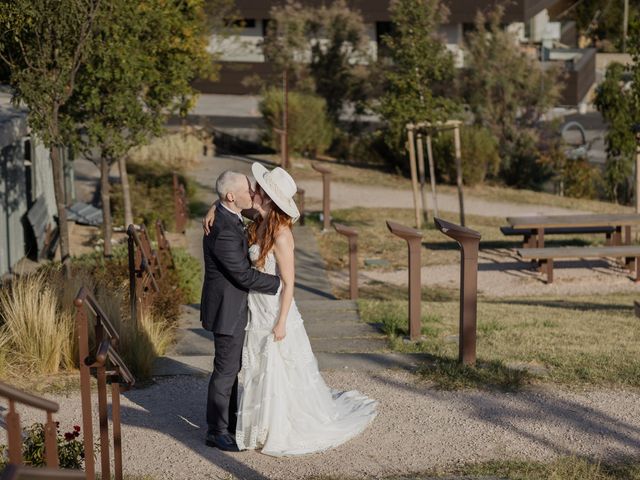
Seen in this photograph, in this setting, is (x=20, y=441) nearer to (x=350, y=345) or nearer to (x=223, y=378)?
(x=223, y=378)

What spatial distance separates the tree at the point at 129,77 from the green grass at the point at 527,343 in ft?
12.2

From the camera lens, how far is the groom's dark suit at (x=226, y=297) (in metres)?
6.54

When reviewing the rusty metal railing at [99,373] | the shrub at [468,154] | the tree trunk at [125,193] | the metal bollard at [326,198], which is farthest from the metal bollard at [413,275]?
the shrub at [468,154]

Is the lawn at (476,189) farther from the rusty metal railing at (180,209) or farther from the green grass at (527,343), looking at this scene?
the green grass at (527,343)

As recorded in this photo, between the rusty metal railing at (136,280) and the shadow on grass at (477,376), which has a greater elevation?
the rusty metal railing at (136,280)

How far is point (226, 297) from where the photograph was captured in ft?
21.8

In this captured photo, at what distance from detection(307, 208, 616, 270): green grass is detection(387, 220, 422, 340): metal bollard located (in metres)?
6.34

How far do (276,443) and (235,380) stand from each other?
0.47 meters

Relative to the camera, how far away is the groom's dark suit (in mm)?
6539

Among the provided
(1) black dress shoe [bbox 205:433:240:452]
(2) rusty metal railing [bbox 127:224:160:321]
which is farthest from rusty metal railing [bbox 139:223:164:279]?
(1) black dress shoe [bbox 205:433:240:452]

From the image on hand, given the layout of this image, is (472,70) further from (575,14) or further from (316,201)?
(575,14)

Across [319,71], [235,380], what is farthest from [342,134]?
[235,380]

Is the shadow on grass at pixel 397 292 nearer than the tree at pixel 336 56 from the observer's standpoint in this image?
Yes

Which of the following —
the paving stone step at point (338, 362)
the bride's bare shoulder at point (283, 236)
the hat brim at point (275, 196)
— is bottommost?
the paving stone step at point (338, 362)
